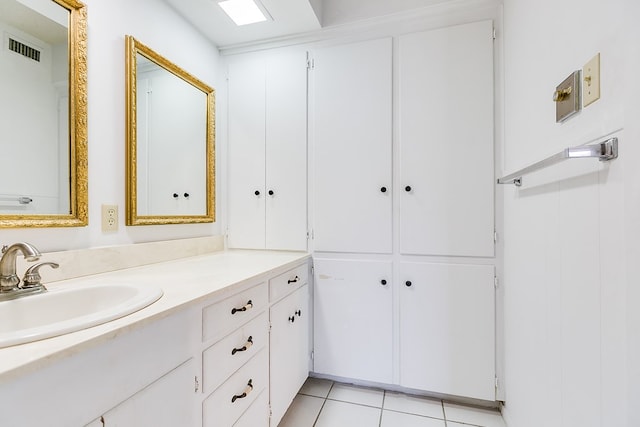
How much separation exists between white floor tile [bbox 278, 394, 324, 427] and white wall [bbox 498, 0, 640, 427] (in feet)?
3.29

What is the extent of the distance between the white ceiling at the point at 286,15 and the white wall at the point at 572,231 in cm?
75

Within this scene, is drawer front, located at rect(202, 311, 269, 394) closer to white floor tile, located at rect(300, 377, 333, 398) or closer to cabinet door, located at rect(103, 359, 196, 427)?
cabinet door, located at rect(103, 359, 196, 427)

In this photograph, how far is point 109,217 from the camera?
1.32 meters

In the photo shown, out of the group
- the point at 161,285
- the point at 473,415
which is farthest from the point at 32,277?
the point at 473,415

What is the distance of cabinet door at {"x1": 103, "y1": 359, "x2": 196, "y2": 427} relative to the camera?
27.2 inches

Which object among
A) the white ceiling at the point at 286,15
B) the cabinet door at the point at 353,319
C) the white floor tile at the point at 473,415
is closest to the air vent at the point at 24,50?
the white ceiling at the point at 286,15

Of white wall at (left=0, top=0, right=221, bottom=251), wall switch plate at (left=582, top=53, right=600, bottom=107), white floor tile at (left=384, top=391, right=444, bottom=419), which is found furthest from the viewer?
white floor tile at (left=384, top=391, right=444, bottom=419)

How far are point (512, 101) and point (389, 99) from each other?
2.10 ft

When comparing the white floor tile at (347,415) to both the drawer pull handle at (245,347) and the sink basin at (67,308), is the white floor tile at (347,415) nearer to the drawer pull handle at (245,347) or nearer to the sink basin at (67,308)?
the drawer pull handle at (245,347)

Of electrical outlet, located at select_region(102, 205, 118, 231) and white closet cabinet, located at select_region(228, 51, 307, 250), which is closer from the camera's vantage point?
electrical outlet, located at select_region(102, 205, 118, 231)

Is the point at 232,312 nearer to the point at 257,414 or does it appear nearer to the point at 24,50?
the point at 257,414

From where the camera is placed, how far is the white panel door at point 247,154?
203 cm

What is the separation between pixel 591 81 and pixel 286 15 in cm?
160

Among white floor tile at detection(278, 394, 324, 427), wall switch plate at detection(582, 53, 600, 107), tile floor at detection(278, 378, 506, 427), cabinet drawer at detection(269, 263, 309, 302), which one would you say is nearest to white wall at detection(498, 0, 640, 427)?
wall switch plate at detection(582, 53, 600, 107)
